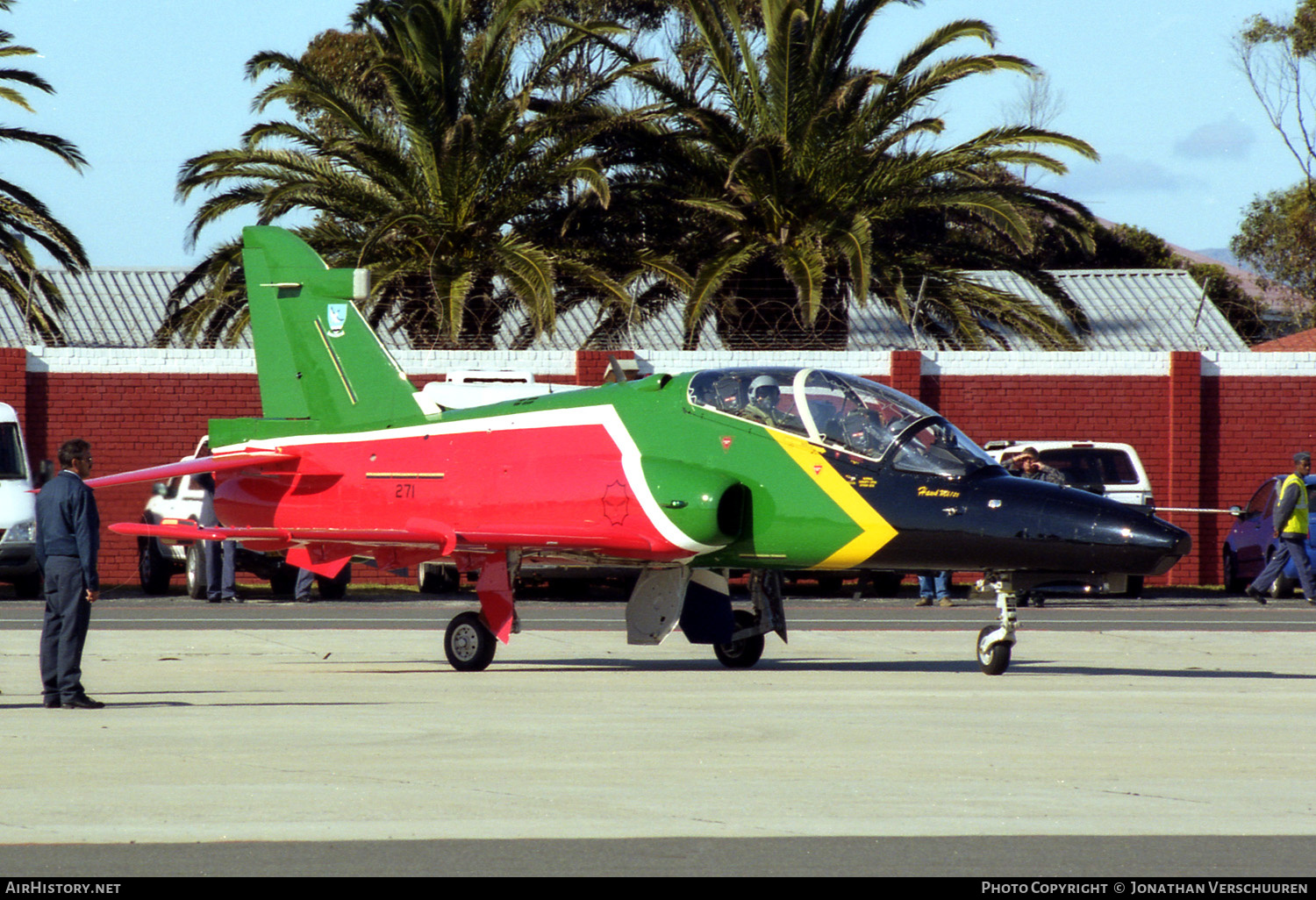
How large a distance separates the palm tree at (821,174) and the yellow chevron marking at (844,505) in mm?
14115

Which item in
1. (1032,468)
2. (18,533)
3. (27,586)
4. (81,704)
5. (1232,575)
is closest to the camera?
(81,704)

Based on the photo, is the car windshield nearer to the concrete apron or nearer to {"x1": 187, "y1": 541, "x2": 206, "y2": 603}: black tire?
{"x1": 187, "y1": 541, "x2": 206, "y2": 603}: black tire

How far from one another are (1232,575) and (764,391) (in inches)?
614

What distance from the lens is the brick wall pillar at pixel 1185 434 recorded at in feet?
90.6

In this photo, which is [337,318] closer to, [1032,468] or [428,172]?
[1032,468]

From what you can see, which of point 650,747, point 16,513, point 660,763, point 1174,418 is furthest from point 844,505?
point 1174,418

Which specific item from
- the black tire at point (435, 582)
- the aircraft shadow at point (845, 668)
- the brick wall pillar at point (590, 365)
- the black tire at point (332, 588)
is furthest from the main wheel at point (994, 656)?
the brick wall pillar at point (590, 365)

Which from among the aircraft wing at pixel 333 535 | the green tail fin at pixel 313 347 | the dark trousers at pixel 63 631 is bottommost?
the dark trousers at pixel 63 631

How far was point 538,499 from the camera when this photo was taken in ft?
44.8

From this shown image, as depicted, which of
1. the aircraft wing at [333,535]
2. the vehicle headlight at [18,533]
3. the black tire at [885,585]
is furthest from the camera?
the black tire at [885,585]

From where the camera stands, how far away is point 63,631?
11156 millimetres

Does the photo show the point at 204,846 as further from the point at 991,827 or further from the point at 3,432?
the point at 3,432

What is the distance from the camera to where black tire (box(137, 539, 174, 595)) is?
24094 mm

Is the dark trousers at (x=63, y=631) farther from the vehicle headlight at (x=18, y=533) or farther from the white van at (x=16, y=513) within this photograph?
the vehicle headlight at (x=18, y=533)
